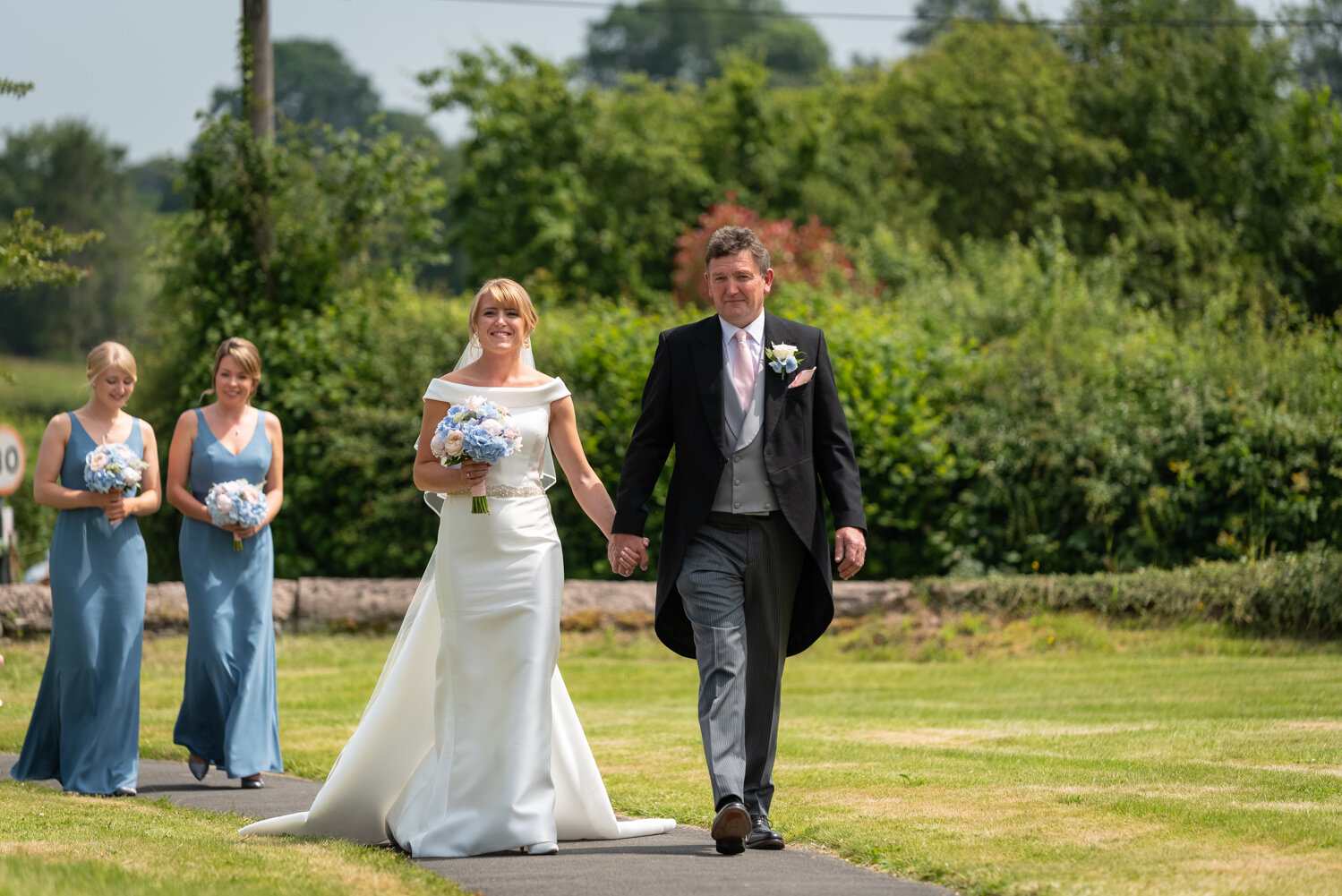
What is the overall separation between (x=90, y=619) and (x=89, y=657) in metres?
0.20

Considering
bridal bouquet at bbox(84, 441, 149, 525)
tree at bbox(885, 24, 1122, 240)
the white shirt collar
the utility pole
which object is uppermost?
tree at bbox(885, 24, 1122, 240)

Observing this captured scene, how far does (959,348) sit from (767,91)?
59.7 ft

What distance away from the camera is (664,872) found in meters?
5.09

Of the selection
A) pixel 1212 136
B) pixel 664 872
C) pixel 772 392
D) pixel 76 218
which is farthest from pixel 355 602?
pixel 76 218

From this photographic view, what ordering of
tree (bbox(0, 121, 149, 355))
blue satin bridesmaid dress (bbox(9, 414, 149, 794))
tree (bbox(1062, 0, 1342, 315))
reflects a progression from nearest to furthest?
blue satin bridesmaid dress (bbox(9, 414, 149, 794)) < tree (bbox(1062, 0, 1342, 315)) < tree (bbox(0, 121, 149, 355))

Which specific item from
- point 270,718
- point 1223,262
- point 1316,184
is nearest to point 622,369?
point 270,718

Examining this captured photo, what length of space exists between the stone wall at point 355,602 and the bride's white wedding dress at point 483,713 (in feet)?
26.2

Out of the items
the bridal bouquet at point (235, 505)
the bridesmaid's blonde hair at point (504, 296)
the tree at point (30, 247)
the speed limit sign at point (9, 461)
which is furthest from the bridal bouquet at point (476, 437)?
the speed limit sign at point (9, 461)

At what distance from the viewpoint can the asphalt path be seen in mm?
4777

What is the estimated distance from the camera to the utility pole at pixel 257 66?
55.7 feet

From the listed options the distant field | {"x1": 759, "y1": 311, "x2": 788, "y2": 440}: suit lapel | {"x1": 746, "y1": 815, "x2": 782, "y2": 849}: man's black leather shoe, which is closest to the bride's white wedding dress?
{"x1": 746, "y1": 815, "x2": 782, "y2": 849}: man's black leather shoe

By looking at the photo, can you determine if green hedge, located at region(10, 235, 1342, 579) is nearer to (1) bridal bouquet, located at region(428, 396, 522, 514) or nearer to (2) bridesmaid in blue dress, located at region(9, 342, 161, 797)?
(2) bridesmaid in blue dress, located at region(9, 342, 161, 797)

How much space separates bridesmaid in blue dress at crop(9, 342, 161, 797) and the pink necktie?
12.3 ft

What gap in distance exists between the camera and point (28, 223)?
10586 millimetres
